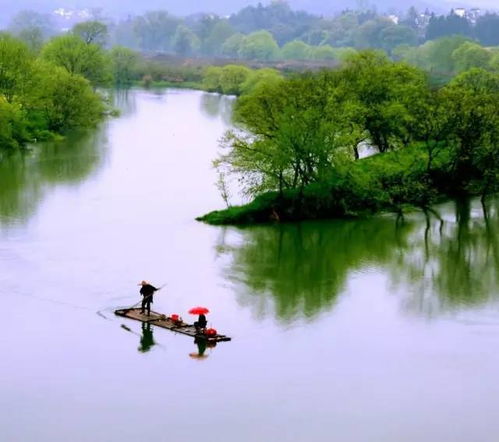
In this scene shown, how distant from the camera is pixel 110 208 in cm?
3647

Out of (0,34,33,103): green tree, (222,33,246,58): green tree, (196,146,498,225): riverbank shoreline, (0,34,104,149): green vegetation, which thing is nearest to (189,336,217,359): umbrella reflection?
(196,146,498,225): riverbank shoreline

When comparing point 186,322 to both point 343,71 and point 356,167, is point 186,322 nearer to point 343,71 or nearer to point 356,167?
point 356,167

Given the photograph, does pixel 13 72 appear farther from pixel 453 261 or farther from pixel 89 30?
pixel 89 30

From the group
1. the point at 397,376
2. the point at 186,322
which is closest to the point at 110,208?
the point at 186,322

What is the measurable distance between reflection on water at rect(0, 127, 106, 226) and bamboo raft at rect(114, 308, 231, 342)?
396 inches

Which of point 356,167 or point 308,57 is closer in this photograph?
point 356,167

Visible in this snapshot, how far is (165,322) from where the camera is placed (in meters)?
23.9

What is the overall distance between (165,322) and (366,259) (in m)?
8.72

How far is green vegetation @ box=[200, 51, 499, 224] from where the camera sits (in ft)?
115

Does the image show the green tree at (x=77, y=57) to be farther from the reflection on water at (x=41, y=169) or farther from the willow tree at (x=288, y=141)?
the willow tree at (x=288, y=141)

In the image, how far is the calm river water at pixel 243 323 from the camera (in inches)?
768

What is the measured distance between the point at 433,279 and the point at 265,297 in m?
5.16

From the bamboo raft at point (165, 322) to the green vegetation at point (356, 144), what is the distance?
33.4ft

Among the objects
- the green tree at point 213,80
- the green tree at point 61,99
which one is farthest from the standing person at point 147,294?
the green tree at point 213,80
